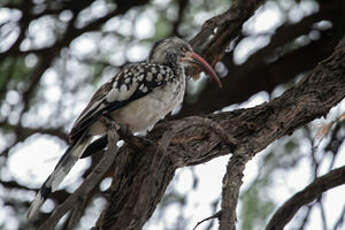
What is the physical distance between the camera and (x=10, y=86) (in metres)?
5.46

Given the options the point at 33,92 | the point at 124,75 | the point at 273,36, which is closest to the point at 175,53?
the point at 124,75

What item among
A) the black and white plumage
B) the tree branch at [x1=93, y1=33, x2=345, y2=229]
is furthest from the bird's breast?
the tree branch at [x1=93, y1=33, x2=345, y2=229]

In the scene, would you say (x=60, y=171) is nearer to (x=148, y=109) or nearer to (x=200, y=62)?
(x=148, y=109)

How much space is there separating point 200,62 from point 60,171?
4.73ft

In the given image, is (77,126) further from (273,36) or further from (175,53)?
(273,36)

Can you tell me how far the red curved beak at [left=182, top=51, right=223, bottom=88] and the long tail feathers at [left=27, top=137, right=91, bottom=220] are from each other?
109cm

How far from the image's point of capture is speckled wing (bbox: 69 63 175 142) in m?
3.81

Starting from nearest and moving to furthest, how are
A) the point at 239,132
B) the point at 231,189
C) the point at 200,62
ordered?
the point at 231,189, the point at 239,132, the point at 200,62

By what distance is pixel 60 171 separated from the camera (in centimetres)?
378

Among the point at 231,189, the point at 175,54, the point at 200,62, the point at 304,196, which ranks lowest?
the point at 231,189

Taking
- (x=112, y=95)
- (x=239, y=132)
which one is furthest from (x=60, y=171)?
(x=239, y=132)

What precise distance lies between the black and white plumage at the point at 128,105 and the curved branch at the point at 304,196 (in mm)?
1212

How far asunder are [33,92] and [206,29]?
5.69 ft

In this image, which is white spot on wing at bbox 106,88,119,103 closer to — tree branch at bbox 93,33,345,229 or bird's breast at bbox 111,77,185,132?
bird's breast at bbox 111,77,185,132
